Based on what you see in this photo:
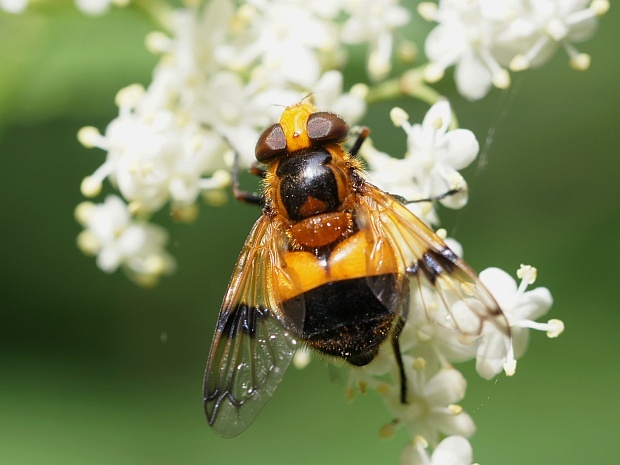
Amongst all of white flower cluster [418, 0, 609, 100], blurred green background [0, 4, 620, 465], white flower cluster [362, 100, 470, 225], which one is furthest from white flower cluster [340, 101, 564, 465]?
blurred green background [0, 4, 620, 465]

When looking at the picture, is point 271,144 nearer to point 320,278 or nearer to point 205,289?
point 320,278

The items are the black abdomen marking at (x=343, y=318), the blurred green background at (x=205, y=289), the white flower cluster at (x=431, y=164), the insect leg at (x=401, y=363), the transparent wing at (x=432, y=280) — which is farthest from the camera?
the blurred green background at (x=205, y=289)

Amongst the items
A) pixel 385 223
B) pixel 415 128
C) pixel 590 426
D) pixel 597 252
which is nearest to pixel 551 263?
pixel 597 252

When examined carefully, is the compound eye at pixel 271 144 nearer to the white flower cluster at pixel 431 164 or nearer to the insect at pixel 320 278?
the insect at pixel 320 278

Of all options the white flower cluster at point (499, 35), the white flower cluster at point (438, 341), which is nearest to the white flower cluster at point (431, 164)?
the white flower cluster at point (438, 341)

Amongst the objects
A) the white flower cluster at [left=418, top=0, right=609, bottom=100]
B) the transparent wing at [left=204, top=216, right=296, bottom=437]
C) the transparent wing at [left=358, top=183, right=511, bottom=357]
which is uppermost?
the white flower cluster at [left=418, top=0, right=609, bottom=100]

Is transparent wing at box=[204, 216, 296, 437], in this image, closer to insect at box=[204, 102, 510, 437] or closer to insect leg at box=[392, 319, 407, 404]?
insect at box=[204, 102, 510, 437]
